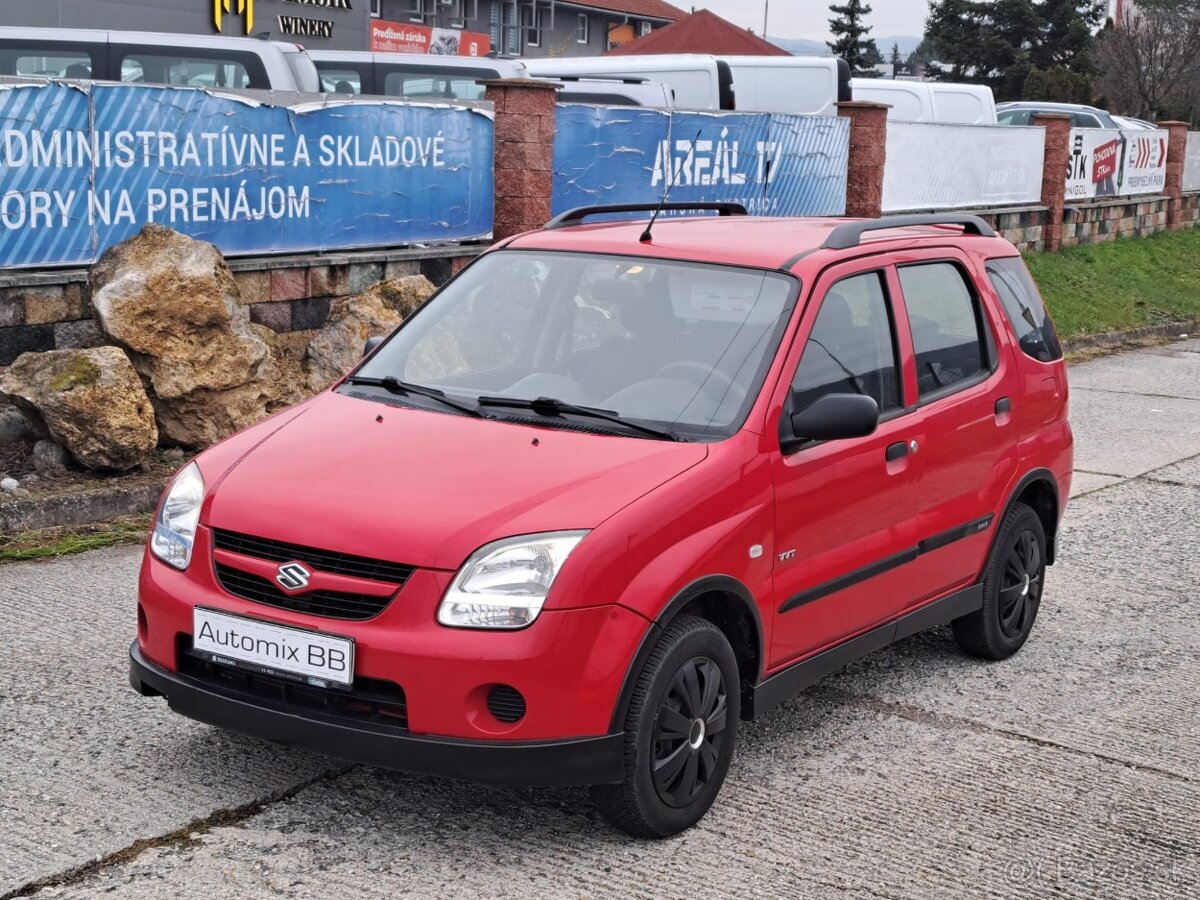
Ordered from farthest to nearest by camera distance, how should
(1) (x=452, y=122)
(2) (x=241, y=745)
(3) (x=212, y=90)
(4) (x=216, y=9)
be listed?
(4) (x=216, y=9)
(1) (x=452, y=122)
(3) (x=212, y=90)
(2) (x=241, y=745)

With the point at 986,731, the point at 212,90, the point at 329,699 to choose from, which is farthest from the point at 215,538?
the point at 212,90

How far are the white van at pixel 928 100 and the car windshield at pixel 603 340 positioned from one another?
1731cm

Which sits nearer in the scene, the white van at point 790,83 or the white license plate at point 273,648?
the white license plate at point 273,648

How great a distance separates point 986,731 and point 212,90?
659 centimetres

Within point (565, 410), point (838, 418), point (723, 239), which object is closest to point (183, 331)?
point (723, 239)

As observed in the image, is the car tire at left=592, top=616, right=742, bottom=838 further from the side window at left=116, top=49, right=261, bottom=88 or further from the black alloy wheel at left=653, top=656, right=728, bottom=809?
Result: the side window at left=116, top=49, right=261, bottom=88

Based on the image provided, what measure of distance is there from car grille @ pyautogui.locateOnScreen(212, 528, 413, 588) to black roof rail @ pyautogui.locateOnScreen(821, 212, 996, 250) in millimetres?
2036

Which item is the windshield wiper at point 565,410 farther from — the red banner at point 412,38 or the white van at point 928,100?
the red banner at point 412,38

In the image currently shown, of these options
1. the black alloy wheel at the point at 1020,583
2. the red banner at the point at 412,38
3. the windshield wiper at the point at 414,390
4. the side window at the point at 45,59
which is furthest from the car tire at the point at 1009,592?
the red banner at the point at 412,38

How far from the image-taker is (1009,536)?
6156mm

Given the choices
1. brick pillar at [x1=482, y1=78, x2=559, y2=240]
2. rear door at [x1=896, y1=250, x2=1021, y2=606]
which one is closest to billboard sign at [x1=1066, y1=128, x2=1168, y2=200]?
brick pillar at [x1=482, y1=78, x2=559, y2=240]

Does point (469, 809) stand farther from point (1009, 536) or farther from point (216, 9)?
point (216, 9)

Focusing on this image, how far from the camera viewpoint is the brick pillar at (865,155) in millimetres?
17328

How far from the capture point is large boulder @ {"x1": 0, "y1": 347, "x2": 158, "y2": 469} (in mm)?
8102
